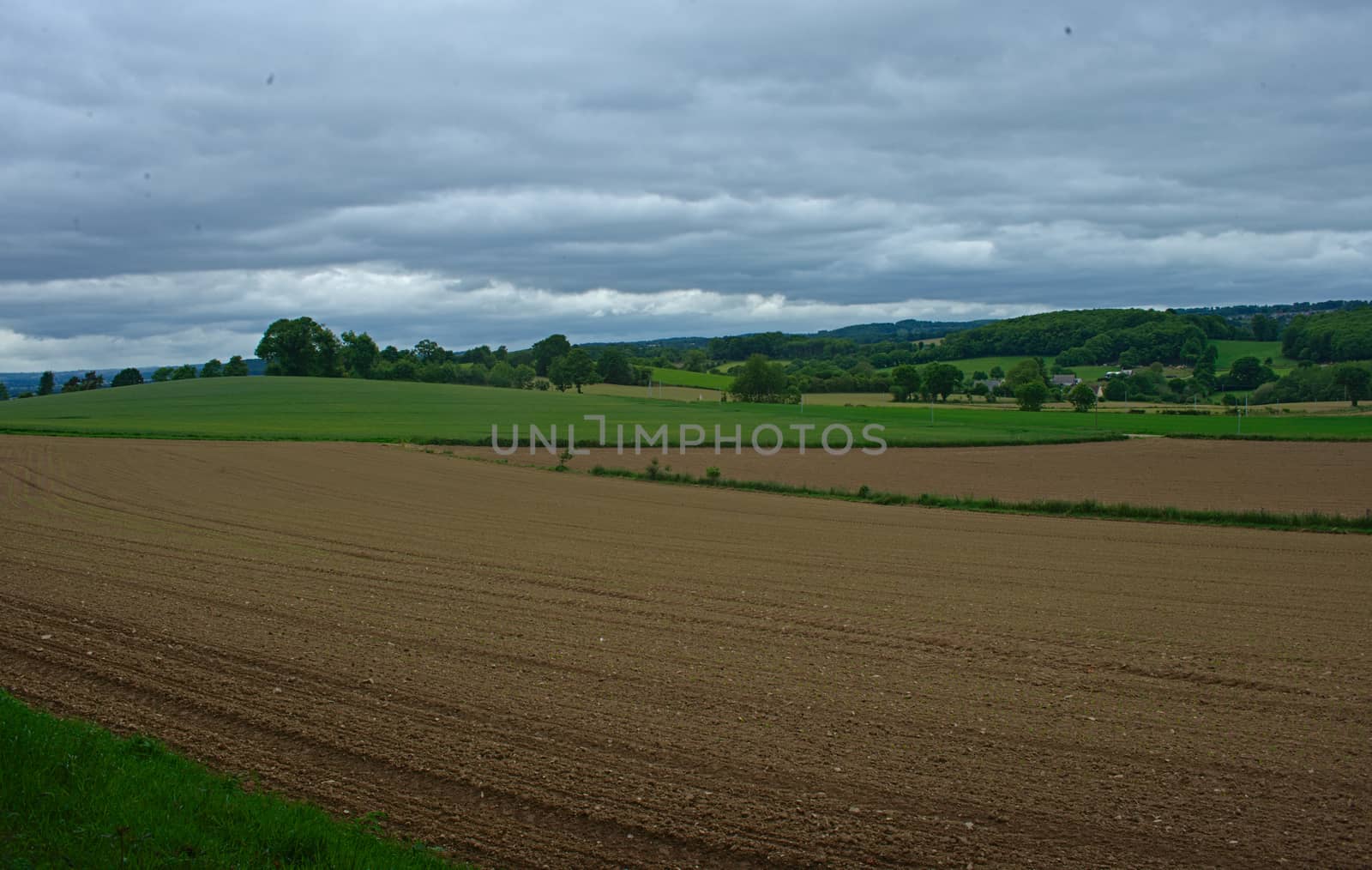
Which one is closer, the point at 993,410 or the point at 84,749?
the point at 84,749

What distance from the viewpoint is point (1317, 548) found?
20625mm

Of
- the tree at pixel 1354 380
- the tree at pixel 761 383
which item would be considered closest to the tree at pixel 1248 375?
A: the tree at pixel 1354 380

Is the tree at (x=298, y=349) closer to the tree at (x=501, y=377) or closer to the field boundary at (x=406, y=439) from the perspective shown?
the tree at (x=501, y=377)

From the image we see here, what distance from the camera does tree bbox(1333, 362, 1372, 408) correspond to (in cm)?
8925

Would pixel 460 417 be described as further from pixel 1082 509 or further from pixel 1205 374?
pixel 1205 374

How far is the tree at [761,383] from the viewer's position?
125 metres

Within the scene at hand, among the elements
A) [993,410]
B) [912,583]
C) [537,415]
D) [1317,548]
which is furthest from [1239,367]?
[912,583]

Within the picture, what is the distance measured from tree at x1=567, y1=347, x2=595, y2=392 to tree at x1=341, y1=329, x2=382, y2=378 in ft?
123

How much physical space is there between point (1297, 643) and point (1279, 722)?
360cm

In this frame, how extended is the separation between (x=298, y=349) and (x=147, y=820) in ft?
483

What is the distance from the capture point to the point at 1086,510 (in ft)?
90.2

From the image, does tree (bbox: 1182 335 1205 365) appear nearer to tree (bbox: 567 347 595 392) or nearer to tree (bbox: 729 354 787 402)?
tree (bbox: 729 354 787 402)

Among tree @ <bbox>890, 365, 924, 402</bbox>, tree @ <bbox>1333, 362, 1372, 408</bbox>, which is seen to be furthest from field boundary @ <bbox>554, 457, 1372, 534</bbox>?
tree @ <bbox>890, 365, 924, 402</bbox>

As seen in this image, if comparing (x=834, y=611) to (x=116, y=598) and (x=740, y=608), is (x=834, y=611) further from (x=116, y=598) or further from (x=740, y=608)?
(x=116, y=598)
